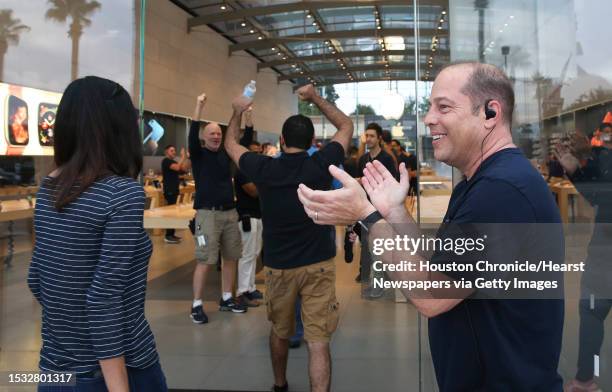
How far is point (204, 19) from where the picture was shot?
11797 mm

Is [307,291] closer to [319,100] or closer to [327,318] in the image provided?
[327,318]

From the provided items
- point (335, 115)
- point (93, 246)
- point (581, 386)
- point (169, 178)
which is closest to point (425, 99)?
point (335, 115)

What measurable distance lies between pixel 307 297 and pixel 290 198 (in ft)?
1.70

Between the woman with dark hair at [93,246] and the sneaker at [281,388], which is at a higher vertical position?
the woman with dark hair at [93,246]

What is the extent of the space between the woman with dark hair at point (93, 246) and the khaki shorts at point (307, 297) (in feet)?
3.95

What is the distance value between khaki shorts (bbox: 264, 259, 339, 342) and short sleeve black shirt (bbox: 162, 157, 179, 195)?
19.4ft

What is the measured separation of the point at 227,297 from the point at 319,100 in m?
2.46

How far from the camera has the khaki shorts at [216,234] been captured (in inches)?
159

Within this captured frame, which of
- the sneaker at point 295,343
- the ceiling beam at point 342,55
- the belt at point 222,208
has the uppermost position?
the ceiling beam at point 342,55

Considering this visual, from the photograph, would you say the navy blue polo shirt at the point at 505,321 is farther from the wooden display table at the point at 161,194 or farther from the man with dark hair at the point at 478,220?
the wooden display table at the point at 161,194

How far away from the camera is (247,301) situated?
4586 millimetres

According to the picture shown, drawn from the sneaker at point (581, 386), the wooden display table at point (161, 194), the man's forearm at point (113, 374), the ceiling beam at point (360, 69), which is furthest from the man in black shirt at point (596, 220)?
the wooden display table at point (161, 194)

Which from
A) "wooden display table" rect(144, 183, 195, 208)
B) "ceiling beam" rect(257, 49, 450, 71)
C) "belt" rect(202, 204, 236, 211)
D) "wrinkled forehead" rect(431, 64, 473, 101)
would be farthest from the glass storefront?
"wooden display table" rect(144, 183, 195, 208)

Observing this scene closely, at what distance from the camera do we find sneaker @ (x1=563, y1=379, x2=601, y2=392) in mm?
2227
